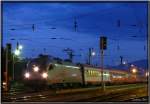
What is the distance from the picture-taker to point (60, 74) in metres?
18.0

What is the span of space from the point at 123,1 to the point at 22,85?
34.6ft

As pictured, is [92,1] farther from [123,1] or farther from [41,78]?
[41,78]

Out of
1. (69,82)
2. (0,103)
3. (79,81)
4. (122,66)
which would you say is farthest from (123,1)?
(122,66)

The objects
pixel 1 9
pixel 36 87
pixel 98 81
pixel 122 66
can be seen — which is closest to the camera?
pixel 1 9

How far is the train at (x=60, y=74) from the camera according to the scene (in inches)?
683

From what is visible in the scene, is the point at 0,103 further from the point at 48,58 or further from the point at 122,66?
the point at 122,66

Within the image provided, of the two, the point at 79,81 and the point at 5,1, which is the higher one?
the point at 5,1

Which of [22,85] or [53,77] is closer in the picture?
[53,77]

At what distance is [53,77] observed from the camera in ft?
57.1

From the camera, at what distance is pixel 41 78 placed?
17.4 meters

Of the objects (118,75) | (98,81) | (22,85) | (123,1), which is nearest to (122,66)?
(118,75)

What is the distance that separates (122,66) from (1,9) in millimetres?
21458

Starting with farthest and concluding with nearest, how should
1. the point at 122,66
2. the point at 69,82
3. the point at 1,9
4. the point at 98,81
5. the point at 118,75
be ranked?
1. the point at 122,66
2. the point at 118,75
3. the point at 98,81
4. the point at 69,82
5. the point at 1,9

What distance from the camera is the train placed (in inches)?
683
